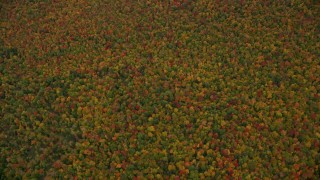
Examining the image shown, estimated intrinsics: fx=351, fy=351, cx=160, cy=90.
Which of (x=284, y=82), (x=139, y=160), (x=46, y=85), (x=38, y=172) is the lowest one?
(x=38, y=172)

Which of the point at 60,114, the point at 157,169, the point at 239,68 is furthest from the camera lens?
the point at 239,68

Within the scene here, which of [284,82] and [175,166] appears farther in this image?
[284,82]

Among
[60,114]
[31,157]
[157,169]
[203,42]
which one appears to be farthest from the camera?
[203,42]

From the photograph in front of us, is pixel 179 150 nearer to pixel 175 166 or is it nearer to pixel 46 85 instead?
pixel 175 166

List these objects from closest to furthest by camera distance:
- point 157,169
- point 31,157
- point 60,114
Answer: point 157,169, point 31,157, point 60,114

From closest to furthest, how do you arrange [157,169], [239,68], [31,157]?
[157,169] < [31,157] < [239,68]

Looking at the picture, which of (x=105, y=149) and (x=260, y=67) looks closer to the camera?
(x=105, y=149)

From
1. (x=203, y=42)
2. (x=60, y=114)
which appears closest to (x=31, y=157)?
(x=60, y=114)

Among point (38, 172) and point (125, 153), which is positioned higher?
point (125, 153)

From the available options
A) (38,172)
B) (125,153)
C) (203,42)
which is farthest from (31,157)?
(203,42)

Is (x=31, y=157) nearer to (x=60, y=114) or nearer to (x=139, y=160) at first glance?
(x=60, y=114)
